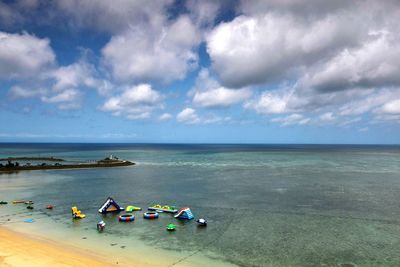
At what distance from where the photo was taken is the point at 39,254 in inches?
969

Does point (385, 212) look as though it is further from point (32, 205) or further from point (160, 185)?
point (32, 205)

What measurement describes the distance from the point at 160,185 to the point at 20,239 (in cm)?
3832

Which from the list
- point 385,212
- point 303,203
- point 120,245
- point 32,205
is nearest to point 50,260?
point 120,245

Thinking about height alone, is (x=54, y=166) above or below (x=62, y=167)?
above

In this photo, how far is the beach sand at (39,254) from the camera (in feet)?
74.7

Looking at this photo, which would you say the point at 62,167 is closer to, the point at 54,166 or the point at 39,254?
the point at 54,166

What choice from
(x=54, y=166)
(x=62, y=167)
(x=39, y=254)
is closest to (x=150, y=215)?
(x=39, y=254)

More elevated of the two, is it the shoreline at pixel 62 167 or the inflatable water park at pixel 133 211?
the shoreline at pixel 62 167

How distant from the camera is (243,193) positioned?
55.5 meters

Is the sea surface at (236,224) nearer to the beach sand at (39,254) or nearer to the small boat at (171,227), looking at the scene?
the small boat at (171,227)

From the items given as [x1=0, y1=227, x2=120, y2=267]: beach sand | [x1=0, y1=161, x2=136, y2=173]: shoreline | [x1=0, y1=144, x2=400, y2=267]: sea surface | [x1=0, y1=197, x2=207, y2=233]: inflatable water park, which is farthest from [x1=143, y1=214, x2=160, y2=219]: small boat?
[x1=0, y1=161, x2=136, y2=173]: shoreline

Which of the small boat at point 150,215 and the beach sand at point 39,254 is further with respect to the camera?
the small boat at point 150,215

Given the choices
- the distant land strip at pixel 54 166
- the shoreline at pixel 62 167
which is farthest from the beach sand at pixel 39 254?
the distant land strip at pixel 54 166

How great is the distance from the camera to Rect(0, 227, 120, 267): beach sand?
2278 cm
